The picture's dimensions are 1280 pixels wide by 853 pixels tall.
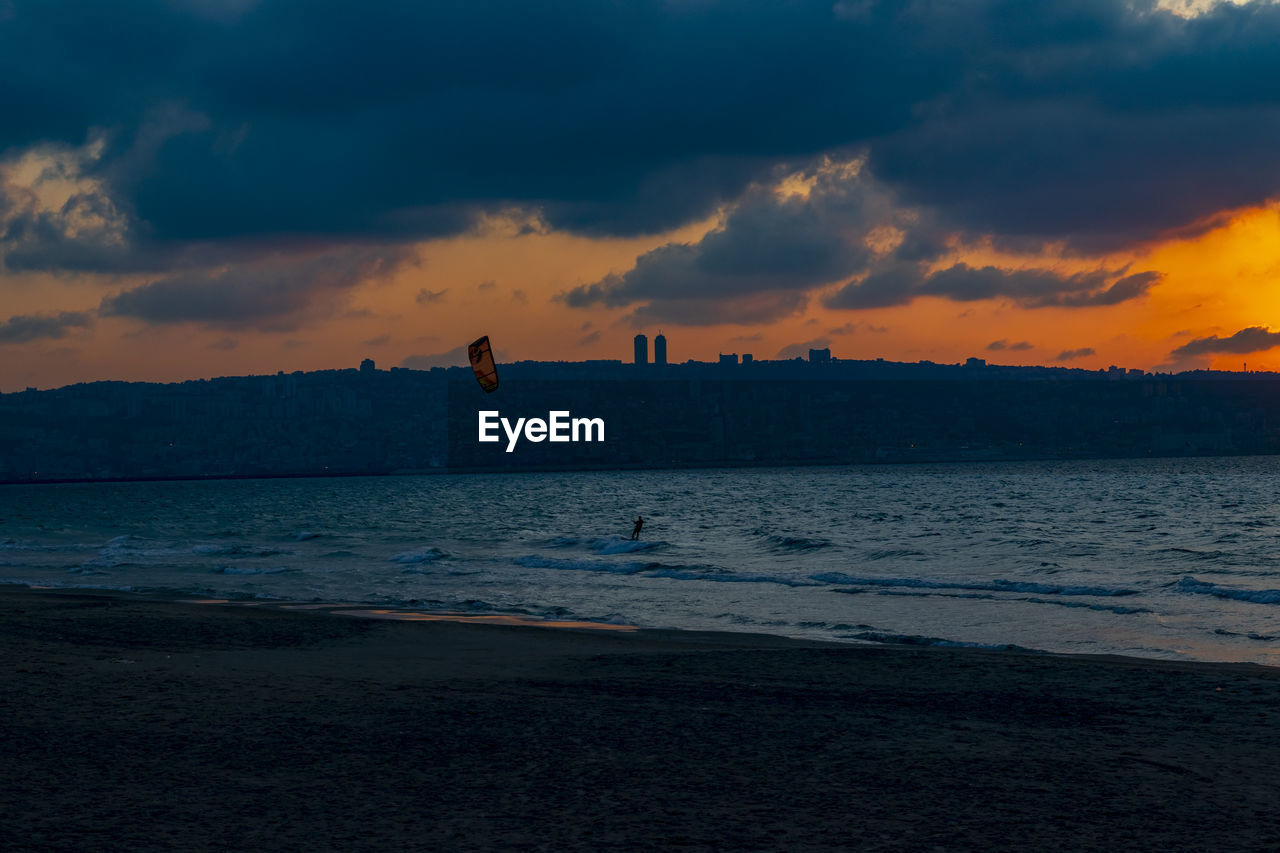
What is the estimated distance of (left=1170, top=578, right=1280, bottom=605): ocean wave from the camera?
1089 inches

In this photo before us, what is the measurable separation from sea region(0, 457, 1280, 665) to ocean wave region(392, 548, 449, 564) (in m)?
0.19

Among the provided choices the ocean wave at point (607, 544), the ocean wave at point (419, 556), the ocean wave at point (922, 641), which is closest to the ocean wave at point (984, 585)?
the ocean wave at point (922, 641)

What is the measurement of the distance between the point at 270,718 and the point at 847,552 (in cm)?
3644

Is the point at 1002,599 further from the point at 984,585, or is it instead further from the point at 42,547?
the point at 42,547

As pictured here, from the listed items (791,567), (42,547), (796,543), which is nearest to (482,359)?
(791,567)

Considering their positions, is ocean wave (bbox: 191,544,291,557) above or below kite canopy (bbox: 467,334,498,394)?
below

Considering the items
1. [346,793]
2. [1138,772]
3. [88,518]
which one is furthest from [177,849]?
[88,518]

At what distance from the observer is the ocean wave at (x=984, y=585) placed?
3022 centimetres

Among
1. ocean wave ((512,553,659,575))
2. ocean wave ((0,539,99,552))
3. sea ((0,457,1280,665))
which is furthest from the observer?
ocean wave ((0,539,99,552))

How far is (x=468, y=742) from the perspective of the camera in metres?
10.0

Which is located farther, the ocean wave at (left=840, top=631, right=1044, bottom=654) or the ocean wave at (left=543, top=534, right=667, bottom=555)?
the ocean wave at (left=543, top=534, right=667, bottom=555)

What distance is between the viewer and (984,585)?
32.2 m

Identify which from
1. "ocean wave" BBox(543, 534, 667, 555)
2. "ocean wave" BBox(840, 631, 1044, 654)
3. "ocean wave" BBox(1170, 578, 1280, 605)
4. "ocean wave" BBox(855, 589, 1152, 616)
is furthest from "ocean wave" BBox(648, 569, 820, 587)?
"ocean wave" BBox(840, 631, 1044, 654)

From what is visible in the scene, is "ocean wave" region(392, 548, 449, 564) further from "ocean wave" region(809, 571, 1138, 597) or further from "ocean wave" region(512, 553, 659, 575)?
"ocean wave" region(809, 571, 1138, 597)
